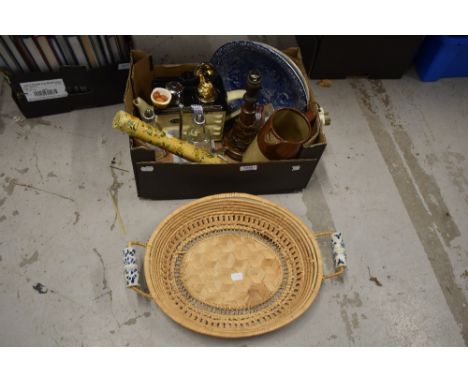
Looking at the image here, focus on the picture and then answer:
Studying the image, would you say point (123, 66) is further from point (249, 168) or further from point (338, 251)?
point (338, 251)

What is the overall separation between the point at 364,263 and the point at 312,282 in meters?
0.27

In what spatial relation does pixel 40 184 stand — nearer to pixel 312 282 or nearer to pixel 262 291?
pixel 262 291

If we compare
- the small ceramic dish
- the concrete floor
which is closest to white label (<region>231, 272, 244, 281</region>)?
the concrete floor

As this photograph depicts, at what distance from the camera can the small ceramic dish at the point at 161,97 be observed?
1.15 meters

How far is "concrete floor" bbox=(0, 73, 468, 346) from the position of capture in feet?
3.59

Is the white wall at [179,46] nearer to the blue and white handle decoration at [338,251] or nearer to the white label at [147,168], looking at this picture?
the white label at [147,168]

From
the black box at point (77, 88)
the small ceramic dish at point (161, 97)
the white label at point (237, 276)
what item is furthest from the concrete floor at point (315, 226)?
the small ceramic dish at point (161, 97)

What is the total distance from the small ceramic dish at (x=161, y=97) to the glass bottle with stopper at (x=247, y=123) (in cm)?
22

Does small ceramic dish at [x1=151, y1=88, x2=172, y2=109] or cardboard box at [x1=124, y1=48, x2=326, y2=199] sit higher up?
small ceramic dish at [x1=151, y1=88, x2=172, y2=109]

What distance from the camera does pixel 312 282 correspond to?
105 cm

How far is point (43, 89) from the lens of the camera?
4.26 ft

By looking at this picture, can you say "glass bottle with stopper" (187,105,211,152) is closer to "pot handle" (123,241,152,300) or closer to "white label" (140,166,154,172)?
"white label" (140,166,154,172)

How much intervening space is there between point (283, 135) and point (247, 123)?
113mm
